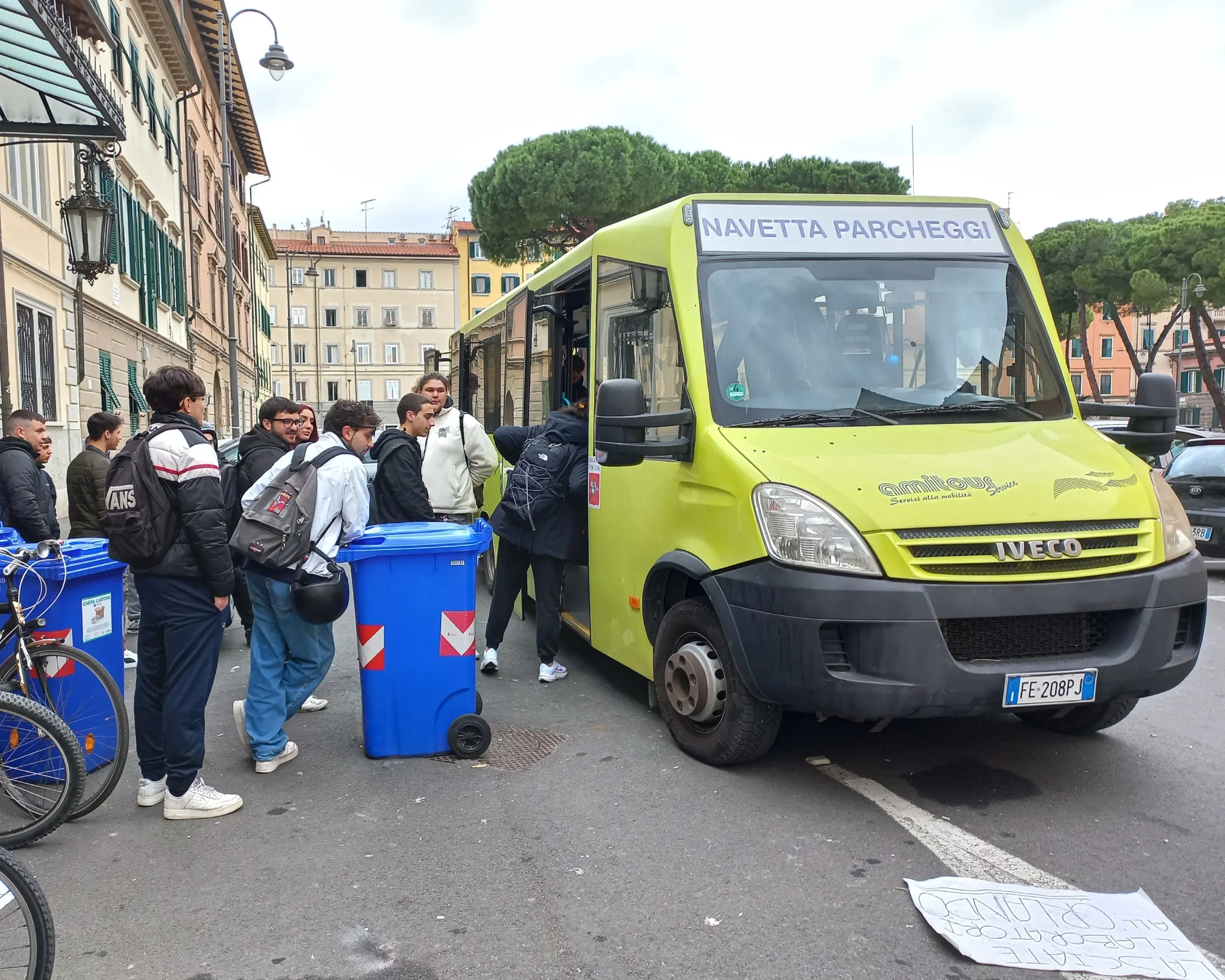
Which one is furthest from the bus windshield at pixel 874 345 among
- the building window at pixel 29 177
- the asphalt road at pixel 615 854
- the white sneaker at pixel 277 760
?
the building window at pixel 29 177

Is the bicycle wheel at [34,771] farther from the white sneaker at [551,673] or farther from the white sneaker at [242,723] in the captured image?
the white sneaker at [551,673]

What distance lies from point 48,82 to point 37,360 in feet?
25.7

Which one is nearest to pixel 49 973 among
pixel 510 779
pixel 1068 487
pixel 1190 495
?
pixel 510 779

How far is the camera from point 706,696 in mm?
4703

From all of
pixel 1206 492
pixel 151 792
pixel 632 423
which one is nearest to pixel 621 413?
pixel 632 423

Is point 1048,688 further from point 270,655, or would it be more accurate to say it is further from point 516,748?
point 270,655

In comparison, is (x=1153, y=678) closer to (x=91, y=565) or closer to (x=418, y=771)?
(x=418, y=771)

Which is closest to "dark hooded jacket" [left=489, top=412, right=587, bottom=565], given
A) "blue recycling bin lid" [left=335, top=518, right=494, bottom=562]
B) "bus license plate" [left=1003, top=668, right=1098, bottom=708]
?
"blue recycling bin lid" [left=335, top=518, right=494, bottom=562]

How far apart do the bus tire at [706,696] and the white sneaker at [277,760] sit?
175 cm

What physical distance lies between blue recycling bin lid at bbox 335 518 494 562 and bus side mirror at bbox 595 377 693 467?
72 cm

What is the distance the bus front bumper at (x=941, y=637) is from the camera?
4.03 meters

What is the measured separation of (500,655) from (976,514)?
4.03 meters

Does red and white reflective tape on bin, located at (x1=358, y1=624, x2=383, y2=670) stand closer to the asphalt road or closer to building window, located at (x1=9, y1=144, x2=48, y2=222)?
the asphalt road

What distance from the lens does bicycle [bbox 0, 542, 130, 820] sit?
14.4 ft
